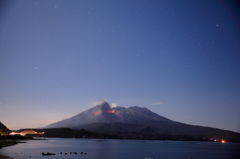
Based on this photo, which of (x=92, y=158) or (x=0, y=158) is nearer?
(x=0, y=158)

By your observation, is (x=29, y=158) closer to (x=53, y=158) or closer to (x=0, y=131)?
(x=53, y=158)

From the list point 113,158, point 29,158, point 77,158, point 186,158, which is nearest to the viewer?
point 29,158

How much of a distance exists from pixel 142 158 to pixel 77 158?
18.9 metres

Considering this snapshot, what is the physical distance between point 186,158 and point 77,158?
113 ft

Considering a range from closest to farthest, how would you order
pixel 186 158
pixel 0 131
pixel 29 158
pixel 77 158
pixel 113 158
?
pixel 29 158 → pixel 77 158 → pixel 113 158 → pixel 186 158 → pixel 0 131

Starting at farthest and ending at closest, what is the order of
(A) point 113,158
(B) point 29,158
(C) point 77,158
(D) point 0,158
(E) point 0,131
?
1. (E) point 0,131
2. (A) point 113,158
3. (C) point 77,158
4. (B) point 29,158
5. (D) point 0,158

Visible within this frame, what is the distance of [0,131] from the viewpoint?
12950 cm

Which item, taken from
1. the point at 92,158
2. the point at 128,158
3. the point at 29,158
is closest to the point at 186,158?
the point at 128,158

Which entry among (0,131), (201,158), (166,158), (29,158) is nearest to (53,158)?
(29,158)

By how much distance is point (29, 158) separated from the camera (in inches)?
2398

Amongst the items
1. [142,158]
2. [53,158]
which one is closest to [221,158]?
[142,158]

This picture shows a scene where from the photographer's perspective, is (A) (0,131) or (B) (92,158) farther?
(A) (0,131)

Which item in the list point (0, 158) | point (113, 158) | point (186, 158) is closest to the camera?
point (0, 158)

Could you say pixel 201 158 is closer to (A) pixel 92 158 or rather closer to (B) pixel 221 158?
(B) pixel 221 158
